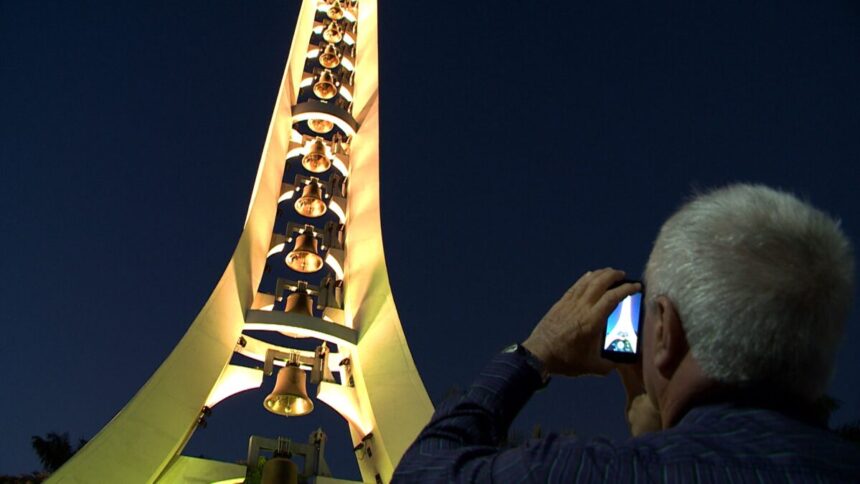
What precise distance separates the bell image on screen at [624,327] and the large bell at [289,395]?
6.18 metres

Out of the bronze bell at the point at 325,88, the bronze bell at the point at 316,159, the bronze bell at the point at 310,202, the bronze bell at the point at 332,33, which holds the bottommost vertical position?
the bronze bell at the point at 310,202

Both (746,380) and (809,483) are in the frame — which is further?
(746,380)

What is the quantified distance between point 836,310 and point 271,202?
8.01 m

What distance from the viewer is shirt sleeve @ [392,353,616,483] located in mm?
750

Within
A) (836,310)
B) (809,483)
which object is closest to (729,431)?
(809,483)

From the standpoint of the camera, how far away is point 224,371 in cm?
727

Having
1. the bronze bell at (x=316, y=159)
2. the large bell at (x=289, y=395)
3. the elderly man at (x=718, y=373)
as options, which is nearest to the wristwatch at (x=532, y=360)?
the elderly man at (x=718, y=373)

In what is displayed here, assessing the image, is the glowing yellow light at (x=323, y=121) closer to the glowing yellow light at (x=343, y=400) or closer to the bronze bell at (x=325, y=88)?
the bronze bell at (x=325, y=88)

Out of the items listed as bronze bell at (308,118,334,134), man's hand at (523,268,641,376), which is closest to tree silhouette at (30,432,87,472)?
bronze bell at (308,118,334,134)

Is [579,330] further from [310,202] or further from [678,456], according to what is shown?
[310,202]

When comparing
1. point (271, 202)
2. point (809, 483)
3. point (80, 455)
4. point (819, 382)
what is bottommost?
point (809, 483)

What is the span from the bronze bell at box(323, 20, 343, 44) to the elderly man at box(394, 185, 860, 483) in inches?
388

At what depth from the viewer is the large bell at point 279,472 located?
608 centimetres

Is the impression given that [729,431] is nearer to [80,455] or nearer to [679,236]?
[679,236]
